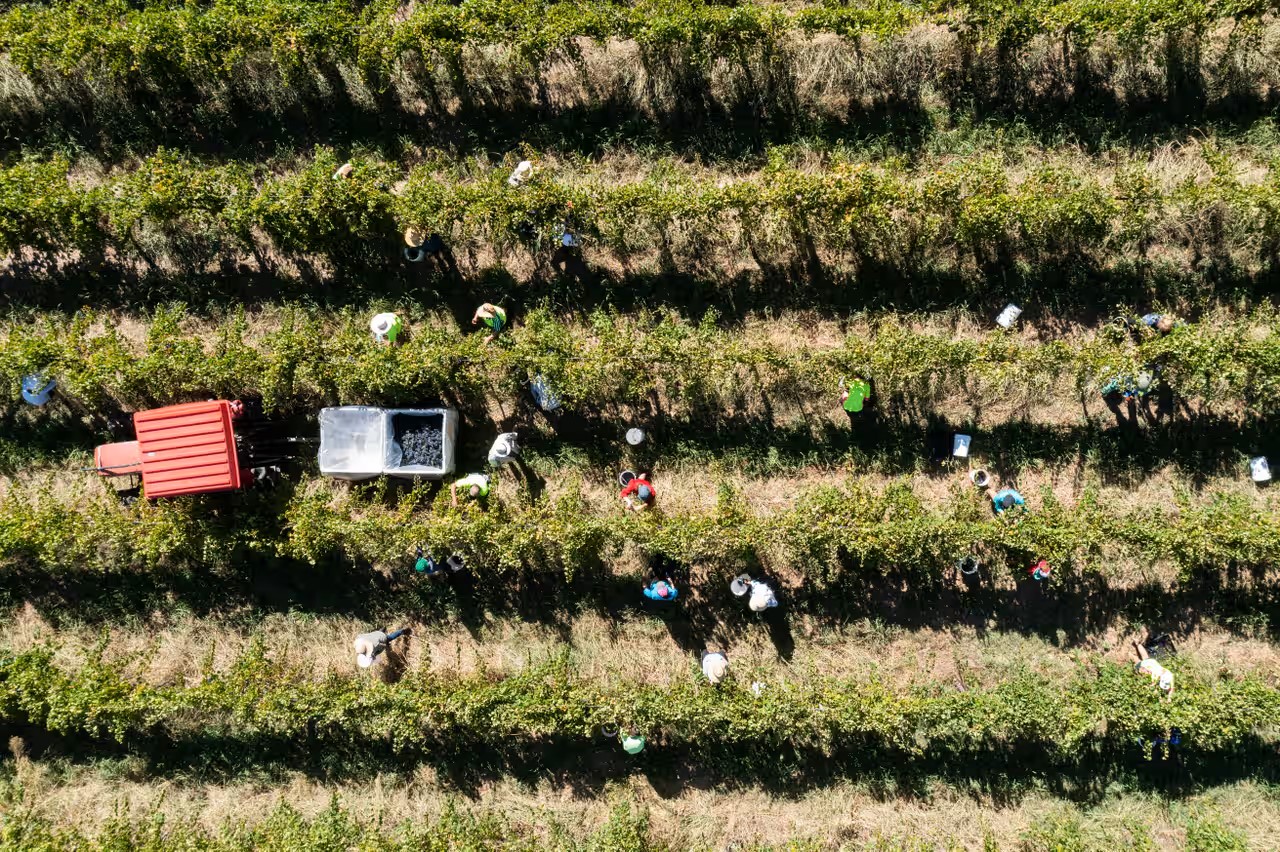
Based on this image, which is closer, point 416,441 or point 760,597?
point 760,597

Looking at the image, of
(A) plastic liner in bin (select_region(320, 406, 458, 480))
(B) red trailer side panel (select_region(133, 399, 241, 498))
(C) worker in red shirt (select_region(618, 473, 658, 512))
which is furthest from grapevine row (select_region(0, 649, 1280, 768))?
(A) plastic liner in bin (select_region(320, 406, 458, 480))

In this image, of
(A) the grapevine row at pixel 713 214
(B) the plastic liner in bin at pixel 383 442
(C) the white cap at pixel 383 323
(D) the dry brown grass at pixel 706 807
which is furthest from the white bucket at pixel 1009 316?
(C) the white cap at pixel 383 323

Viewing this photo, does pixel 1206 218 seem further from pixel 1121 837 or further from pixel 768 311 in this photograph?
pixel 1121 837

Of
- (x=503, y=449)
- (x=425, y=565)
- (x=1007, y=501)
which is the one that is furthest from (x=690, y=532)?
(x=1007, y=501)

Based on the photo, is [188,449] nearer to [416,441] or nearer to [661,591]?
[416,441]

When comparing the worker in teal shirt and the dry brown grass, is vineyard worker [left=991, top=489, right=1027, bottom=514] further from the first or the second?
the worker in teal shirt

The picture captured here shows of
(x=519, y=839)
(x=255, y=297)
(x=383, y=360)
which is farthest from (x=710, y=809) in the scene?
(x=255, y=297)

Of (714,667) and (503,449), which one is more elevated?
(503,449)
